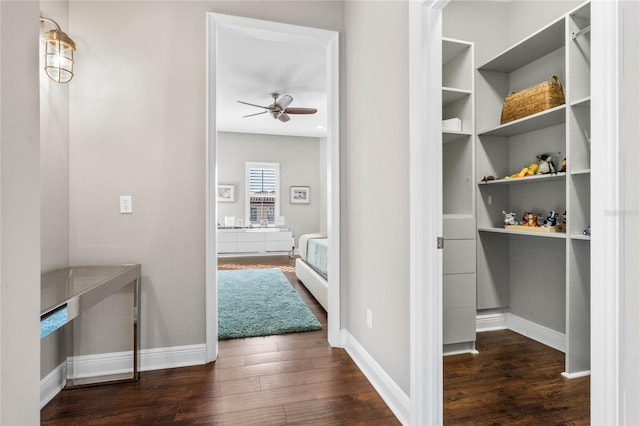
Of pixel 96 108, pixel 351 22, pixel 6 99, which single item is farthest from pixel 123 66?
pixel 6 99

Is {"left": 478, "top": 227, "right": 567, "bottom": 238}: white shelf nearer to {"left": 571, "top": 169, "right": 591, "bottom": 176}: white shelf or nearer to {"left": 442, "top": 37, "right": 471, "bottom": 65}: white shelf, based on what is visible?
{"left": 571, "top": 169, "right": 591, "bottom": 176}: white shelf

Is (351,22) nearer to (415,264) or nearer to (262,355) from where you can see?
(415,264)

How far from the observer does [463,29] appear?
9.45ft

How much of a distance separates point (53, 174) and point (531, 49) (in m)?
3.42

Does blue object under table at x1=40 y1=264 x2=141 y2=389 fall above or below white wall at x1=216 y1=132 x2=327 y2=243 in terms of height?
below

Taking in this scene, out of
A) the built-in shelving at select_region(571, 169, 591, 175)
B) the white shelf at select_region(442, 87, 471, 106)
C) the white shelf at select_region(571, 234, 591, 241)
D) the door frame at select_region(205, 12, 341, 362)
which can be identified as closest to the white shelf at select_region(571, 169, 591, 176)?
the built-in shelving at select_region(571, 169, 591, 175)

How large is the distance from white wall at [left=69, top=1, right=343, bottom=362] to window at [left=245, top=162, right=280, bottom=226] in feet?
18.5

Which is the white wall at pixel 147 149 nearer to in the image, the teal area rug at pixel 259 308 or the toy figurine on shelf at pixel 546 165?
the teal area rug at pixel 259 308

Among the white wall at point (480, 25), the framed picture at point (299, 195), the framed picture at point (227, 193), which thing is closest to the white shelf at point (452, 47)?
the white wall at point (480, 25)

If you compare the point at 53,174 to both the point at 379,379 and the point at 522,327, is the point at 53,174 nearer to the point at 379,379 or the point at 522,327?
the point at 379,379

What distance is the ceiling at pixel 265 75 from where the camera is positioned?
3.71 metres

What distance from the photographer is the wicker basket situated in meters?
2.34

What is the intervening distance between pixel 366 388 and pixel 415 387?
0.50 meters

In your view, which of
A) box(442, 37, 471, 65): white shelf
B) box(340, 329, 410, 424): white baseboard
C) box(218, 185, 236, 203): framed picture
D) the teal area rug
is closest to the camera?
box(340, 329, 410, 424): white baseboard
